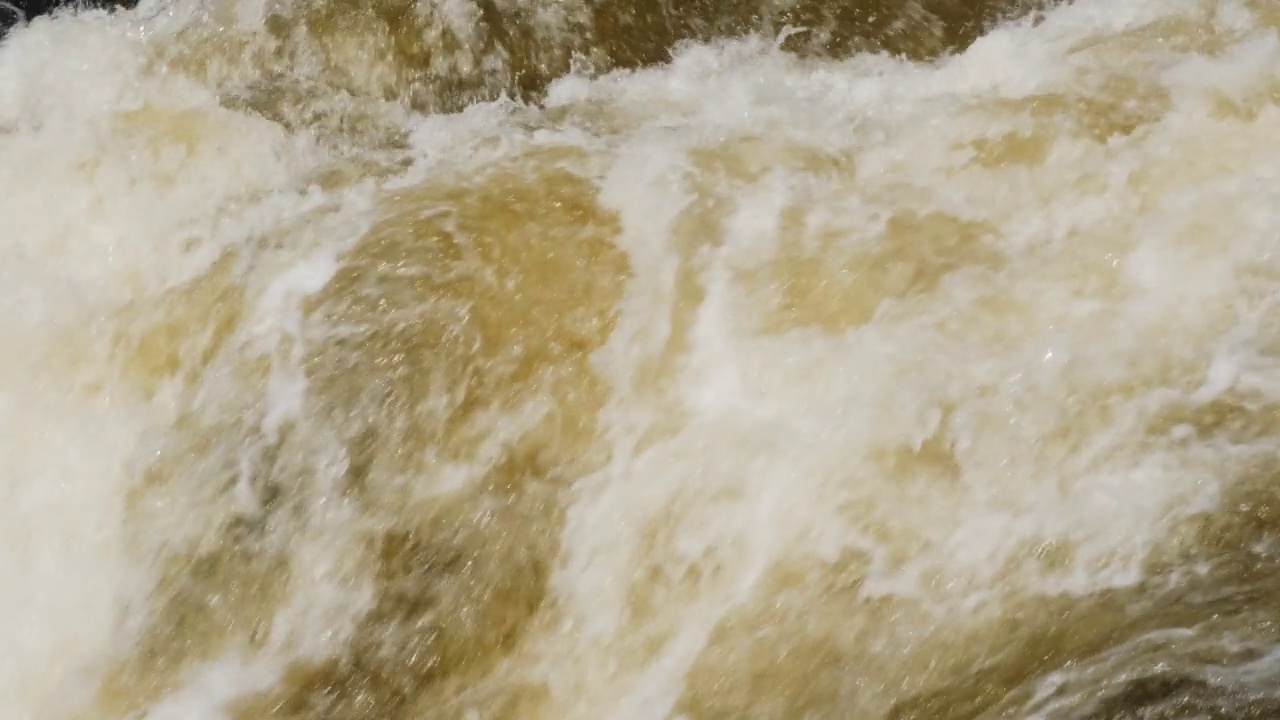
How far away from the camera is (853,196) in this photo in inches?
121

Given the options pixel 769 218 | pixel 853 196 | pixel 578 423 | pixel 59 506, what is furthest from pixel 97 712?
pixel 853 196

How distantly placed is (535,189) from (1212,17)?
240 centimetres

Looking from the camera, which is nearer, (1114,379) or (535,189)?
(1114,379)

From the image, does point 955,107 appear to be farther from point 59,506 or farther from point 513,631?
point 59,506

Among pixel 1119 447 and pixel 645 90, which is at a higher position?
pixel 645 90

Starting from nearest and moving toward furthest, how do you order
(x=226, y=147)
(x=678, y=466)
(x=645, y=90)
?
1. (x=678, y=466)
2. (x=226, y=147)
3. (x=645, y=90)

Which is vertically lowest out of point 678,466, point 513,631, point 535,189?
point 513,631

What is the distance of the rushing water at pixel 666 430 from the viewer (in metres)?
2.62

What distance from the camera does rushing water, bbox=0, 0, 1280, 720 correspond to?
2623 mm

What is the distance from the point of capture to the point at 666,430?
108 inches

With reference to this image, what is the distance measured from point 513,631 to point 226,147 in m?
1.86

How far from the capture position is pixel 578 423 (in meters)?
2.75

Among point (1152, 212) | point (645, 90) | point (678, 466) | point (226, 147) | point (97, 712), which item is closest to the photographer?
point (97, 712)

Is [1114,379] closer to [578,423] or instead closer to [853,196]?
[853,196]
